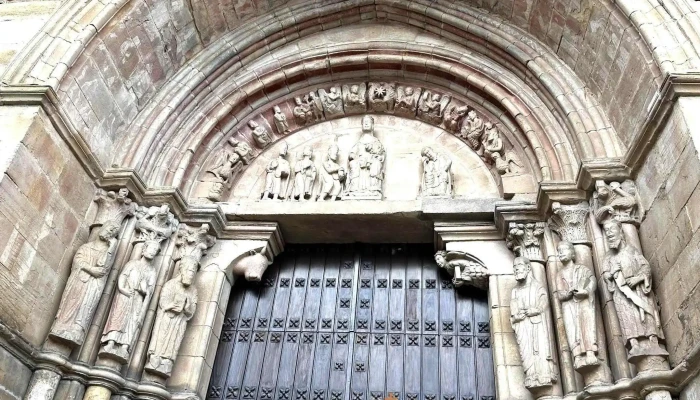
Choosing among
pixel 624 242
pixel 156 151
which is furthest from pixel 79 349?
pixel 624 242

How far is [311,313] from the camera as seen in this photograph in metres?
5.27

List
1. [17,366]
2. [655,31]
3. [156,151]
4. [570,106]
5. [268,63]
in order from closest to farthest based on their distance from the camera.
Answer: [17,366]
[655,31]
[570,106]
[156,151]
[268,63]

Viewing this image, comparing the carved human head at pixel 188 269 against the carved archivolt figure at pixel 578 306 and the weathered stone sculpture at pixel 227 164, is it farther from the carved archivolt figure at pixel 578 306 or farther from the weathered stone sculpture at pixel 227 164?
the carved archivolt figure at pixel 578 306

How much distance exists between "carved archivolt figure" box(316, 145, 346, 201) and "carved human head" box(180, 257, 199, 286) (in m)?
1.29

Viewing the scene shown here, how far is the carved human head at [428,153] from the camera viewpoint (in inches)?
221

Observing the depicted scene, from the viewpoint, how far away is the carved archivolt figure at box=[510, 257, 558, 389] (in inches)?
160

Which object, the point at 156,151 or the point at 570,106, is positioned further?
the point at 156,151

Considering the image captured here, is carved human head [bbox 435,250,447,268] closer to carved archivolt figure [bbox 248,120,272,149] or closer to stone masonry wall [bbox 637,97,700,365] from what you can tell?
stone masonry wall [bbox 637,97,700,365]

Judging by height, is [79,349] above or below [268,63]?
below

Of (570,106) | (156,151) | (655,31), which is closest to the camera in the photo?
(655,31)

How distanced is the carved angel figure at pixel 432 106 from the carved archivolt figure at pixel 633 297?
2299mm

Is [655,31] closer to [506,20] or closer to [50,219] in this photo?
[506,20]

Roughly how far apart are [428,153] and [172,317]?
9.00 ft

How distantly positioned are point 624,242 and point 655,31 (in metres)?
1.56
